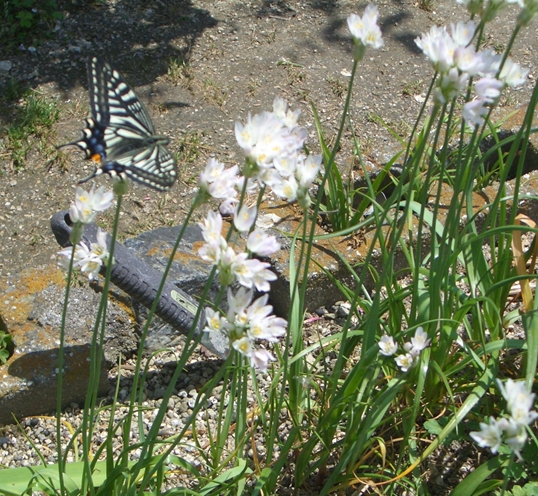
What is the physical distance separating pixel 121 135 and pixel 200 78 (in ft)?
8.37

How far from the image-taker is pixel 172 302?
8.86ft

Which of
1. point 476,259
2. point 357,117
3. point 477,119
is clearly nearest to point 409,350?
point 476,259

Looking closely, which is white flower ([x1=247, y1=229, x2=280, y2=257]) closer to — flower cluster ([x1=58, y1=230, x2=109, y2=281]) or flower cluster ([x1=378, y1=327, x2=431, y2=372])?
flower cluster ([x1=58, y1=230, x2=109, y2=281])

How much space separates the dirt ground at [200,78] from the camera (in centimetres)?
364

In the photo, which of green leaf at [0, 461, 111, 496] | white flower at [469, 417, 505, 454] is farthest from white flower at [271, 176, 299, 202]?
green leaf at [0, 461, 111, 496]

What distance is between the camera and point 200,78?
454cm

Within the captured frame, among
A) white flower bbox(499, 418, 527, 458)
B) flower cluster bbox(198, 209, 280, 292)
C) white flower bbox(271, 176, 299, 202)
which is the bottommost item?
white flower bbox(499, 418, 527, 458)

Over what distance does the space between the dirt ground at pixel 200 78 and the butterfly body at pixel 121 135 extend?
1282mm

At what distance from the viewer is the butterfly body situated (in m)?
1.96

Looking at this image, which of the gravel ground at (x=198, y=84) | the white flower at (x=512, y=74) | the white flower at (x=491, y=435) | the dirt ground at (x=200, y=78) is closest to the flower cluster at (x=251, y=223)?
the white flower at (x=491, y=435)

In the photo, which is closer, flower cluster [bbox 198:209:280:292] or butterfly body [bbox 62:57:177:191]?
flower cluster [bbox 198:209:280:292]

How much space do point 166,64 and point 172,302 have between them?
2.40m

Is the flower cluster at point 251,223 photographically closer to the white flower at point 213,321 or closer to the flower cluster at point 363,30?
the white flower at point 213,321

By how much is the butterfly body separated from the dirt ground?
1.28m
